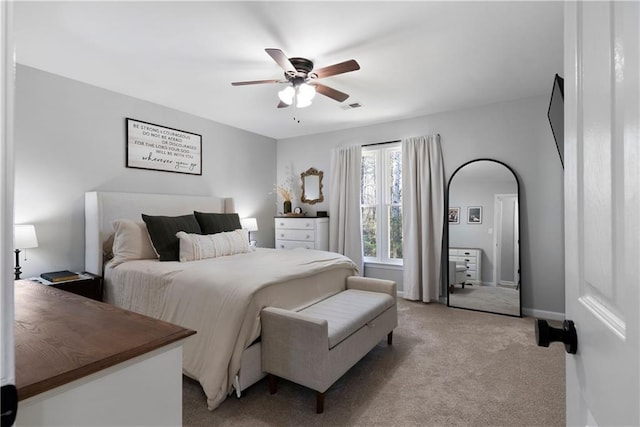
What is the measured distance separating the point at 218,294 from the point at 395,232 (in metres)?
3.15

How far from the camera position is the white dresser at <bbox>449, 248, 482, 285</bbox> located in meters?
3.95

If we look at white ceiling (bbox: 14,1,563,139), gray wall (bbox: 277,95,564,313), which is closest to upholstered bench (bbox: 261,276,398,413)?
white ceiling (bbox: 14,1,563,139)

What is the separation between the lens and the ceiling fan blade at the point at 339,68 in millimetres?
2281

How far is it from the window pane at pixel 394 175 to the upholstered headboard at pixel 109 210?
9.29ft

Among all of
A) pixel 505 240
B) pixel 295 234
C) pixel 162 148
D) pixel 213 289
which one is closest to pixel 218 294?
pixel 213 289

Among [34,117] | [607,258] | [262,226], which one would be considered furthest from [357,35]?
[262,226]

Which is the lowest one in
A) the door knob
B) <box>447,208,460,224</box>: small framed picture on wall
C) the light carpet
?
the light carpet

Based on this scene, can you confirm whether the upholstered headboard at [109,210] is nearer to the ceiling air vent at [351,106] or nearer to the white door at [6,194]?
the ceiling air vent at [351,106]

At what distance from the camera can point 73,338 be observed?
878 mm

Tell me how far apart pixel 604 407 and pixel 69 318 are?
1.38 m

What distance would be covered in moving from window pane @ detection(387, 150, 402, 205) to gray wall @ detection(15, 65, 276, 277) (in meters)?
2.86

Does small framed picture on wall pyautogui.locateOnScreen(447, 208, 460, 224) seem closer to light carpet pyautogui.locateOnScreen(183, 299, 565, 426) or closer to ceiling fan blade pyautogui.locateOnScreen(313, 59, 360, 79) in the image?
light carpet pyautogui.locateOnScreen(183, 299, 565, 426)

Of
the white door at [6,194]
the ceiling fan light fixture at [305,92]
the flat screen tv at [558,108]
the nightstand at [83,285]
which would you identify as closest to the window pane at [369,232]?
the ceiling fan light fixture at [305,92]

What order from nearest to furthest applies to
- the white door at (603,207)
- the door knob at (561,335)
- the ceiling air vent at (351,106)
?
the white door at (603,207), the door knob at (561,335), the ceiling air vent at (351,106)
